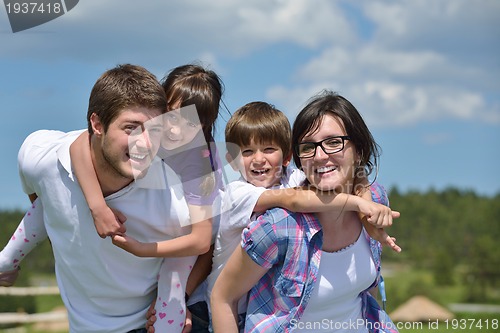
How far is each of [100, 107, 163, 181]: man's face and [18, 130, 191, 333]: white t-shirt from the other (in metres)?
0.13

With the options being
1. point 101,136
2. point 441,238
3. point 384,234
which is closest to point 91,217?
point 101,136

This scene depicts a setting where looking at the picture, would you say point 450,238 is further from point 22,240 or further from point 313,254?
point 313,254

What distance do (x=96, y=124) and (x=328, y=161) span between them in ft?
3.15

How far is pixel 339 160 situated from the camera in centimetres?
279

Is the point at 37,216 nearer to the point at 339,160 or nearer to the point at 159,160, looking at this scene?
the point at 159,160

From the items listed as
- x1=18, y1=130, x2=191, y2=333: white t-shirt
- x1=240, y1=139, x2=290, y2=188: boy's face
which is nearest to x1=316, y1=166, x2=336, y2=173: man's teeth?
x1=240, y1=139, x2=290, y2=188: boy's face

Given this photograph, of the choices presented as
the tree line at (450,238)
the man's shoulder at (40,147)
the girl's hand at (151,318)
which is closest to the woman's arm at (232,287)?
the girl's hand at (151,318)

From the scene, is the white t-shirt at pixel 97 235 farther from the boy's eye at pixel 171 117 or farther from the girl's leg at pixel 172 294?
the boy's eye at pixel 171 117

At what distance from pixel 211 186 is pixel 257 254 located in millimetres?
572

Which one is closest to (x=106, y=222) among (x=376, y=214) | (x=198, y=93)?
(x=198, y=93)

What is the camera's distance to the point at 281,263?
2.72 meters

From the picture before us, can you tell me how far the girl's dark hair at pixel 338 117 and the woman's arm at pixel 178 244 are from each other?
48 centimetres

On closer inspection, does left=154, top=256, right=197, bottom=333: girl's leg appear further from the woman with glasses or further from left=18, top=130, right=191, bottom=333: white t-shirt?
the woman with glasses

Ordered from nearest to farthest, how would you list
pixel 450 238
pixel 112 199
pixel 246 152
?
pixel 112 199 → pixel 246 152 → pixel 450 238
